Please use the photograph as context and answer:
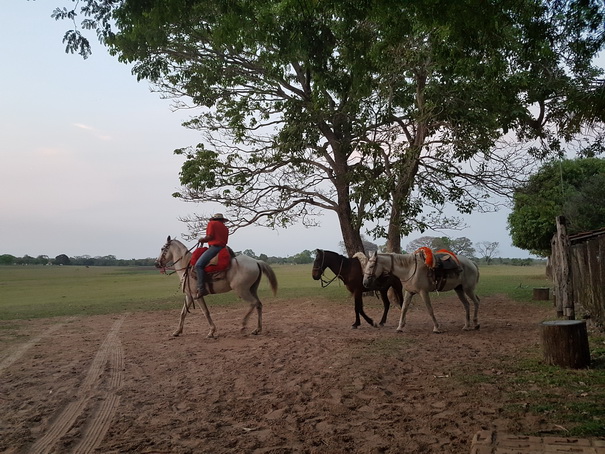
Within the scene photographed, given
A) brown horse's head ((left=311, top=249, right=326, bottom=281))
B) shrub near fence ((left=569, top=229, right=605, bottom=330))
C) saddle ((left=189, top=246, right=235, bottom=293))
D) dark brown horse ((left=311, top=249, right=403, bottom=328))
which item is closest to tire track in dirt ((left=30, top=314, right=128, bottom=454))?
saddle ((left=189, top=246, right=235, bottom=293))

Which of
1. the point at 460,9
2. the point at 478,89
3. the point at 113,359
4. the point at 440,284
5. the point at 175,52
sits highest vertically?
the point at 175,52

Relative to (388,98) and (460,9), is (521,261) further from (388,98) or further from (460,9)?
(460,9)

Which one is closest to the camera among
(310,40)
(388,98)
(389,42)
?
(310,40)

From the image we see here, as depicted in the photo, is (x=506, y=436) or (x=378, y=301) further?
(x=378, y=301)

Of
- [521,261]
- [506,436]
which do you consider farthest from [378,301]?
[521,261]

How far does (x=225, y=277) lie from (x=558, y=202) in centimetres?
2433

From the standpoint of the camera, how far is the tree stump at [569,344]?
6.64 m

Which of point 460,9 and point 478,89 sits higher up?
point 478,89

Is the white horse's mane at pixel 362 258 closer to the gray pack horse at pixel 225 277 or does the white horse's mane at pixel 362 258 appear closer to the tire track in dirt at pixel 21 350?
the gray pack horse at pixel 225 277

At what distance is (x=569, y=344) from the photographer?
6664 mm

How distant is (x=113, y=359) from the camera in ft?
28.3

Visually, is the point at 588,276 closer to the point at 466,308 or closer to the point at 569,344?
the point at 466,308

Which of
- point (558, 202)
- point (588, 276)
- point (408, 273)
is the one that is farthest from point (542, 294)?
point (558, 202)

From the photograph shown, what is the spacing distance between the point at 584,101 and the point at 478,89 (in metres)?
6.72
